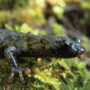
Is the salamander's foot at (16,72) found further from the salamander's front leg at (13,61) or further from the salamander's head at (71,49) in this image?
the salamander's head at (71,49)

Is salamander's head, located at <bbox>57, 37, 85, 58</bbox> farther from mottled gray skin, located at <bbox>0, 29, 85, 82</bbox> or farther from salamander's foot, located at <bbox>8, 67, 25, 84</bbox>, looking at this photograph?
salamander's foot, located at <bbox>8, 67, 25, 84</bbox>

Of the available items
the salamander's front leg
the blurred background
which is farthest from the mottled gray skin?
the blurred background

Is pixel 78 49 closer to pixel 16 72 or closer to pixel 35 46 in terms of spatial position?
pixel 35 46

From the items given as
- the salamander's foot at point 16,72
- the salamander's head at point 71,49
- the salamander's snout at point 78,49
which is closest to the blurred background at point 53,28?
the salamander's foot at point 16,72

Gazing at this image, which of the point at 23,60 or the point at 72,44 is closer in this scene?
the point at 72,44

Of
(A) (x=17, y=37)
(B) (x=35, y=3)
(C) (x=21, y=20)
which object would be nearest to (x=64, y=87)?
(A) (x=17, y=37)

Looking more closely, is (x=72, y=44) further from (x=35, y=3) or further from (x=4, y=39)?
(x=35, y=3)
